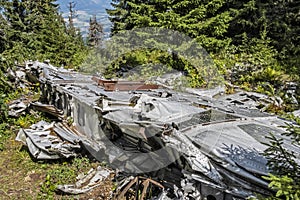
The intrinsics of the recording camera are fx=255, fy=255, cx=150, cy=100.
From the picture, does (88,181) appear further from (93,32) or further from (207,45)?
(93,32)

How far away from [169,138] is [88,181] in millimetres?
2561

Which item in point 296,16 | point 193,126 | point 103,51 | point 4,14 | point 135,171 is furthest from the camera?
point 4,14

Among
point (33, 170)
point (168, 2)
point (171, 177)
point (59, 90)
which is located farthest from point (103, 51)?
point (171, 177)

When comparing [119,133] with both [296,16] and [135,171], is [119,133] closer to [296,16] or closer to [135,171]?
[135,171]

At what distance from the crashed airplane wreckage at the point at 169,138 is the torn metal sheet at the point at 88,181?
328 mm

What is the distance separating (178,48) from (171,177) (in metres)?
7.52

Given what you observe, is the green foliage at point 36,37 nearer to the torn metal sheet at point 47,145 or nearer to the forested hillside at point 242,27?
the forested hillside at point 242,27

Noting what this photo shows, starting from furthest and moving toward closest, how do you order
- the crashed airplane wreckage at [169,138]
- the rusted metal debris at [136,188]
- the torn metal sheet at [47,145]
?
the torn metal sheet at [47,145] → the rusted metal debris at [136,188] → the crashed airplane wreckage at [169,138]

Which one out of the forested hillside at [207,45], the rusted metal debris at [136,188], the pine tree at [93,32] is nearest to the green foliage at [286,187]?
the rusted metal debris at [136,188]

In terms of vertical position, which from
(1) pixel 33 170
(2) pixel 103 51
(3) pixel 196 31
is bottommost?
(1) pixel 33 170

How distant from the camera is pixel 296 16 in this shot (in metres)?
12.7

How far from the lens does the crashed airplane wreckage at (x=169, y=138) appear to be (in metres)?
3.05

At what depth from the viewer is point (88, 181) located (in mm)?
5180

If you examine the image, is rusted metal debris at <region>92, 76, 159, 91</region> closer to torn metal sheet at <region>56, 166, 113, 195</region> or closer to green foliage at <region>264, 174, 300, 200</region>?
torn metal sheet at <region>56, 166, 113, 195</region>
